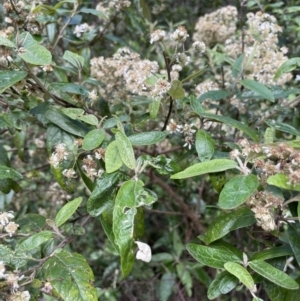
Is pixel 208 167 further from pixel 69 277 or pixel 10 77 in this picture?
pixel 10 77

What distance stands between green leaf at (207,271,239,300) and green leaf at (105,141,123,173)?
25 centimetres

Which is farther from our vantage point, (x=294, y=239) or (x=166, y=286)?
(x=166, y=286)

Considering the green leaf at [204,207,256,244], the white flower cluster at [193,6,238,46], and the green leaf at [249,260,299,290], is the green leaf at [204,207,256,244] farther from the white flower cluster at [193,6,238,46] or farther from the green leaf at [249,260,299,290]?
the white flower cluster at [193,6,238,46]

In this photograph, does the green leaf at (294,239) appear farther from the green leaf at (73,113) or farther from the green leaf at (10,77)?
the green leaf at (10,77)

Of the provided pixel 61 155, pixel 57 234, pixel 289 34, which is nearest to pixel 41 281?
pixel 57 234

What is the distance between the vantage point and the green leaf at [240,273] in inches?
24.3

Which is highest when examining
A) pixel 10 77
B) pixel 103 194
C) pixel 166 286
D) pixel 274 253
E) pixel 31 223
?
pixel 10 77

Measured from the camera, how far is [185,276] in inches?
62.5

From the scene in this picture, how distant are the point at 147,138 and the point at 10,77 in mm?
276

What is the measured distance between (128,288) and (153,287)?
118mm

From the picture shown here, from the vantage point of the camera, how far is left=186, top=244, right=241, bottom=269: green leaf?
70 cm

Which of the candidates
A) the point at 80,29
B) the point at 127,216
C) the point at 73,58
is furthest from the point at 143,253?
the point at 80,29

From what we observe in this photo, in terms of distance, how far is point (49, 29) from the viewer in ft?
4.30

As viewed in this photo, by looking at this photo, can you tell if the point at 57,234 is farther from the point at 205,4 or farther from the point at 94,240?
the point at 205,4
